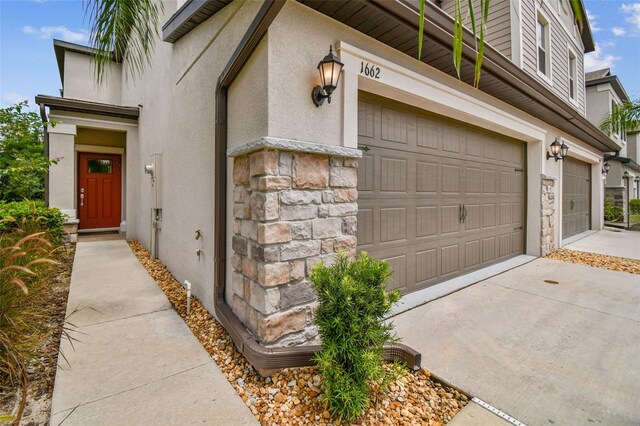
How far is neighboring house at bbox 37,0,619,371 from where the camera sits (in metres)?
2.44

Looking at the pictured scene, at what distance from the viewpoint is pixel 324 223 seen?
104 inches

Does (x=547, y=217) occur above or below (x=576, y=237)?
above

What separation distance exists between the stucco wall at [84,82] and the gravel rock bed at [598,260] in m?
11.7

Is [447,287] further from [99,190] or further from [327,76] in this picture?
[99,190]

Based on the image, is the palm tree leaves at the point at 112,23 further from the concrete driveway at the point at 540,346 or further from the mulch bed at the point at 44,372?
the concrete driveway at the point at 540,346

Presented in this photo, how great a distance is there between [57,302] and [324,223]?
3439 millimetres

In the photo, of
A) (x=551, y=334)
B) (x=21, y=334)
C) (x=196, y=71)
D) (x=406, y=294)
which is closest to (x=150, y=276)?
(x=21, y=334)

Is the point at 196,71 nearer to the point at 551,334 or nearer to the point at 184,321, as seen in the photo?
the point at 184,321

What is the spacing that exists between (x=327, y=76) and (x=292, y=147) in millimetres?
675

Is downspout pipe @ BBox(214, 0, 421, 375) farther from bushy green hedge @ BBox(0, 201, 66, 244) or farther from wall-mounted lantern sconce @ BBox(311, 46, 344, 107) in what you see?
bushy green hedge @ BBox(0, 201, 66, 244)

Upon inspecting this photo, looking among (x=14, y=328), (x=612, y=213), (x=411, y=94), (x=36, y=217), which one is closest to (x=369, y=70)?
(x=411, y=94)

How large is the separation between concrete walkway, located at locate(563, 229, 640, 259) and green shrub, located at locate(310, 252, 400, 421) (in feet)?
23.9

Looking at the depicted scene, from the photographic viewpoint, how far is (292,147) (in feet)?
7.86

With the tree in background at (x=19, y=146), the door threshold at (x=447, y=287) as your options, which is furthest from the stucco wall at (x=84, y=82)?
the door threshold at (x=447, y=287)
